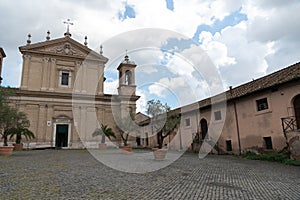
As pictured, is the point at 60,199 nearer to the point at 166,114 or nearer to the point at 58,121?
the point at 166,114

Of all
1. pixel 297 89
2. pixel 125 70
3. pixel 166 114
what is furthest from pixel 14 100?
pixel 297 89

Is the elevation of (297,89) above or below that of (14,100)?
below

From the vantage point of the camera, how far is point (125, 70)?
97.8 feet

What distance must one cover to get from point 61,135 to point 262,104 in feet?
67.4

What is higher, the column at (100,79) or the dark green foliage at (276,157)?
the column at (100,79)

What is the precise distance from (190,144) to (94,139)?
427 inches

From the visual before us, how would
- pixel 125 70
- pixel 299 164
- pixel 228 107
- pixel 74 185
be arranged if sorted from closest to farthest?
pixel 74 185, pixel 299 164, pixel 228 107, pixel 125 70

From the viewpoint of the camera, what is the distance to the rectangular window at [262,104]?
14.4 metres

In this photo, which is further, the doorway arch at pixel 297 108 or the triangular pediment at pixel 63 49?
the triangular pediment at pixel 63 49

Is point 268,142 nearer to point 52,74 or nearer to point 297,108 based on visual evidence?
point 297,108

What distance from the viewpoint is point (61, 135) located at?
2497cm

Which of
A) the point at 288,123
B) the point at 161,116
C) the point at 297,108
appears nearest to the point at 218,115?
the point at 288,123

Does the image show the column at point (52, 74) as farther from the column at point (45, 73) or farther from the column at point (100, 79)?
the column at point (100, 79)

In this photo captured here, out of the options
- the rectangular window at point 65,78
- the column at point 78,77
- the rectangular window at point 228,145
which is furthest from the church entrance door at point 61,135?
the rectangular window at point 228,145
